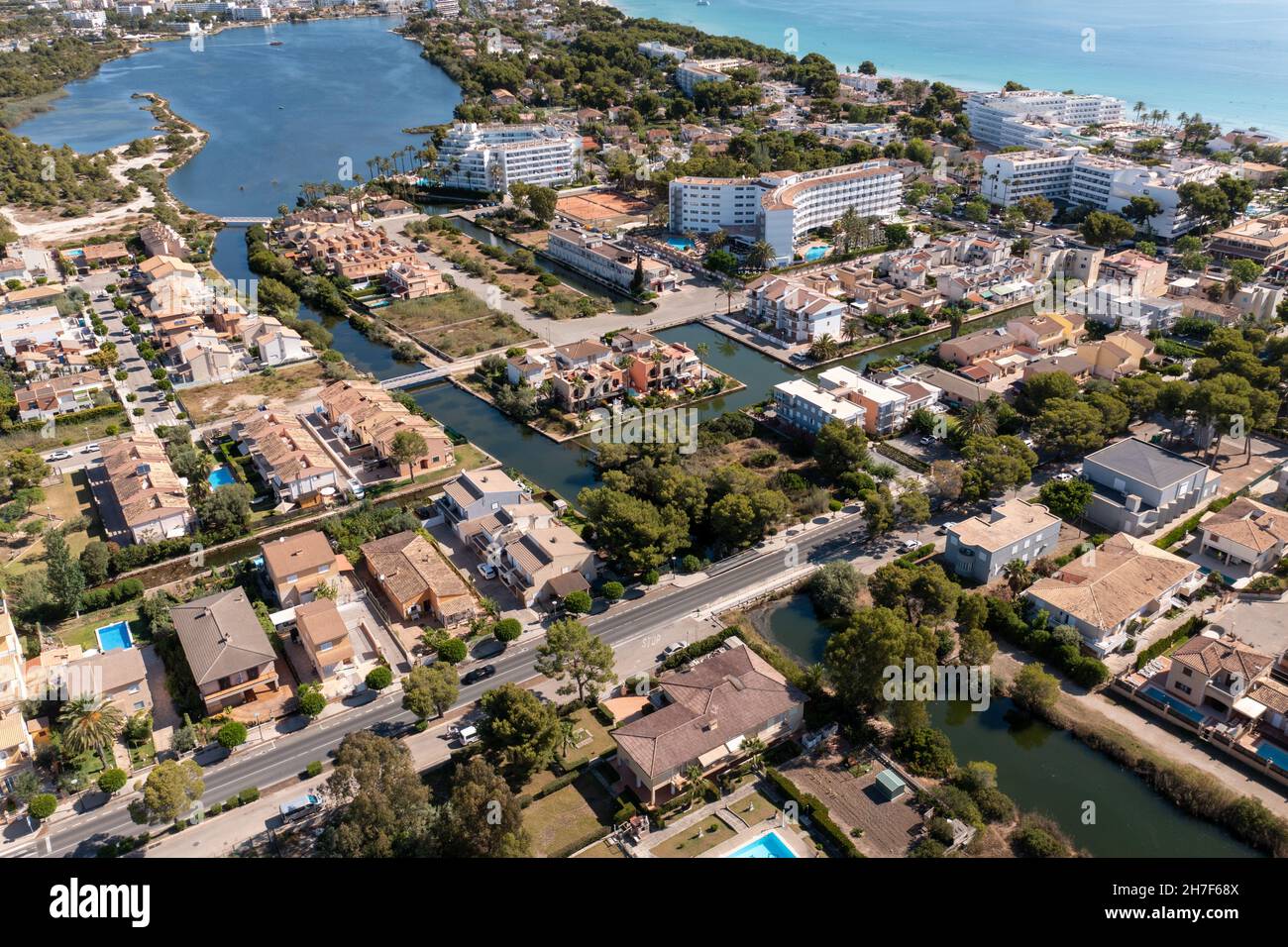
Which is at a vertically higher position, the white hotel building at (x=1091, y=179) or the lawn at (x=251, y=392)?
the white hotel building at (x=1091, y=179)

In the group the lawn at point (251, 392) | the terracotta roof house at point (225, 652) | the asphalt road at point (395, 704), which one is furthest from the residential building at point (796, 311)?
the terracotta roof house at point (225, 652)

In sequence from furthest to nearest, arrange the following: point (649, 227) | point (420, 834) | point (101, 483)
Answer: point (649, 227), point (101, 483), point (420, 834)

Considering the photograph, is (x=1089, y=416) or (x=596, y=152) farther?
(x=596, y=152)

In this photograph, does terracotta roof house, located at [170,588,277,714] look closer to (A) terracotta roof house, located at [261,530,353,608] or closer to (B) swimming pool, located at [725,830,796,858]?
(A) terracotta roof house, located at [261,530,353,608]

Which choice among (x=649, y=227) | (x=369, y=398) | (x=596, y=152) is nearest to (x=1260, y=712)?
(x=369, y=398)

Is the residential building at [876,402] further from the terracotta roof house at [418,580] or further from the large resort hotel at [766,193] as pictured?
the large resort hotel at [766,193]

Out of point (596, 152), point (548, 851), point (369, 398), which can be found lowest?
point (548, 851)

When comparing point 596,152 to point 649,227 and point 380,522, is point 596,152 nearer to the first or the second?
point 649,227

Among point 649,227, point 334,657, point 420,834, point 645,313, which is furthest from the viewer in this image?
point 649,227
